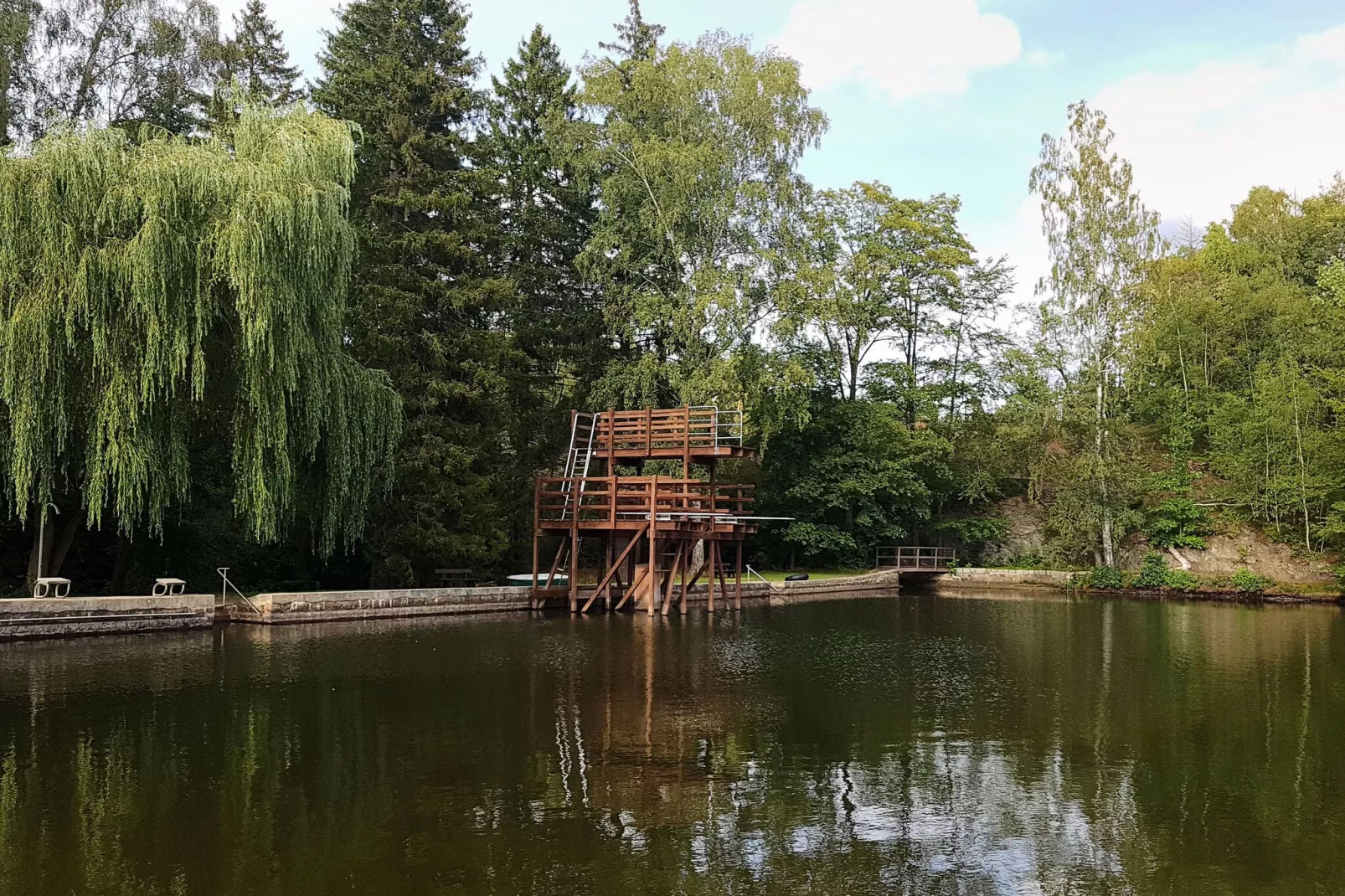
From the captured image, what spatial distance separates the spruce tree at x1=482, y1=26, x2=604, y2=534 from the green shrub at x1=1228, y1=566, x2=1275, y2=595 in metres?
20.4

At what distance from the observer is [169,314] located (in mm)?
15594

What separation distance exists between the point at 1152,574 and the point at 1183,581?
40.2 inches

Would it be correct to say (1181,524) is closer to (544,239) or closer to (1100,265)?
(1100,265)

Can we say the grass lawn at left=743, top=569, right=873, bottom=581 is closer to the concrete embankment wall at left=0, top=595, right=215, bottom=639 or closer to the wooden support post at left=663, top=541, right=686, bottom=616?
the wooden support post at left=663, top=541, right=686, bottom=616

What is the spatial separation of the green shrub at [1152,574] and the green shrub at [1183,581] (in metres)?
0.16

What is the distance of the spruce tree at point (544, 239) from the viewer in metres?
29.9

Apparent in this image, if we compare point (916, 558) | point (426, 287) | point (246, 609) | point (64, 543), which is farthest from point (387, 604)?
point (916, 558)

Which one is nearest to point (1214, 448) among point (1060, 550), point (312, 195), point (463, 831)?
point (1060, 550)

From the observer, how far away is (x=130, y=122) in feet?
80.8

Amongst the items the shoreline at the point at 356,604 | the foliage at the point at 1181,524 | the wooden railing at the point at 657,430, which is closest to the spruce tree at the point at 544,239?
the wooden railing at the point at 657,430

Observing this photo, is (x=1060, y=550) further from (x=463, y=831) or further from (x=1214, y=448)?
(x=463, y=831)

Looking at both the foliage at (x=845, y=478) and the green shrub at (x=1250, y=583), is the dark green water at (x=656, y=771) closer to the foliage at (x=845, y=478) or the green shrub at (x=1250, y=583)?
the green shrub at (x=1250, y=583)

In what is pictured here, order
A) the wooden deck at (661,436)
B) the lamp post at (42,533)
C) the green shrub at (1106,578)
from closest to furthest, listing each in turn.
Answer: the lamp post at (42,533)
the wooden deck at (661,436)
the green shrub at (1106,578)

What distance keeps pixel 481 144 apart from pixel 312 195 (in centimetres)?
1350
